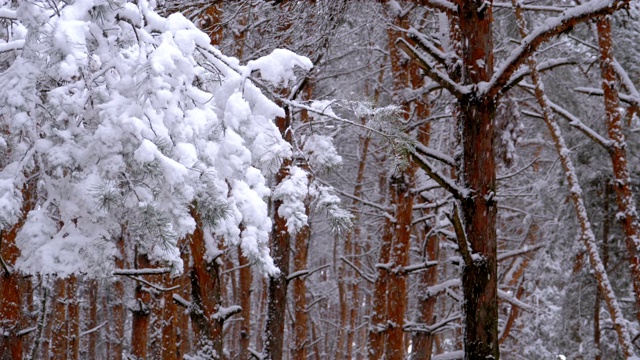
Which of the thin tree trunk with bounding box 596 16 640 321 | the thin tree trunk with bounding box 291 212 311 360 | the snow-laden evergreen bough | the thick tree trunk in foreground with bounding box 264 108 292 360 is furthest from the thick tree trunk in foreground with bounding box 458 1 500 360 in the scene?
the thin tree trunk with bounding box 291 212 311 360

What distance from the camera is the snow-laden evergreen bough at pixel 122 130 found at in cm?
360

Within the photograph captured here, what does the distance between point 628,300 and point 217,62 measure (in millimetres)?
8449

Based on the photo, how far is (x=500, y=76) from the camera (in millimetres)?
4008

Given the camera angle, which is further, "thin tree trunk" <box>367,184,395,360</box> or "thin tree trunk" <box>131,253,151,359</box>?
"thin tree trunk" <box>131,253,151,359</box>

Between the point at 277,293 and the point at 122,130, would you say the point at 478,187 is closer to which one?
the point at 122,130

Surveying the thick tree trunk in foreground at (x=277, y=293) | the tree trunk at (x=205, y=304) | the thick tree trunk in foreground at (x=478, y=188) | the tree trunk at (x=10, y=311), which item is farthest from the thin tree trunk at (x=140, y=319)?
the thick tree trunk in foreground at (x=478, y=188)

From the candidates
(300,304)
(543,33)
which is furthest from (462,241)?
(300,304)

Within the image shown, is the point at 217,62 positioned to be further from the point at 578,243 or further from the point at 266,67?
the point at 578,243

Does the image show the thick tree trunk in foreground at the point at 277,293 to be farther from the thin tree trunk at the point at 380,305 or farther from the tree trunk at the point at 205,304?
the tree trunk at the point at 205,304

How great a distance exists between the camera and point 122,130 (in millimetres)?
3588

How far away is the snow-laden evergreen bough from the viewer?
11.8 ft

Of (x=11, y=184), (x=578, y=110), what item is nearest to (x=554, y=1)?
(x=578, y=110)

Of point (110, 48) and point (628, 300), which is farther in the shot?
point (628, 300)

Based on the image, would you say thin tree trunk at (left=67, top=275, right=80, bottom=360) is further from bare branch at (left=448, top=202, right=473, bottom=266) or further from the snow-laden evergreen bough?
bare branch at (left=448, top=202, right=473, bottom=266)
